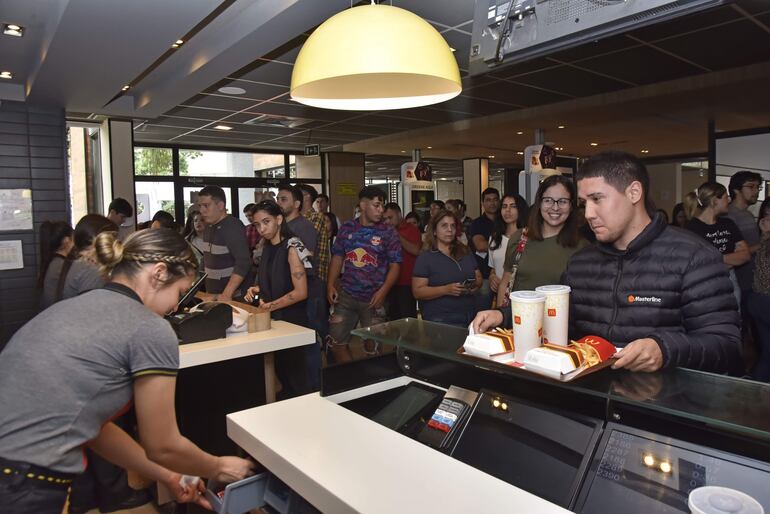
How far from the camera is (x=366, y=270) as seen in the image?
4.02 meters

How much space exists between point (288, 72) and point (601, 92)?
4.00 m

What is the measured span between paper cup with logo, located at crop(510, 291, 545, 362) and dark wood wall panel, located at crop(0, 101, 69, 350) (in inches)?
246

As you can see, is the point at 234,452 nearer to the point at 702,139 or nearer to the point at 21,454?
the point at 21,454

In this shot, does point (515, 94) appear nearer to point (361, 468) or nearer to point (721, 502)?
point (361, 468)

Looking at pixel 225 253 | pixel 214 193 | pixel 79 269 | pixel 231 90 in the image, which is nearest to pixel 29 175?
pixel 231 90

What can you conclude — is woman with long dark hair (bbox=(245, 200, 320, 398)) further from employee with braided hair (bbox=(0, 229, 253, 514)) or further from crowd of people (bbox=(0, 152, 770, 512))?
employee with braided hair (bbox=(0, 229, 253, 514))

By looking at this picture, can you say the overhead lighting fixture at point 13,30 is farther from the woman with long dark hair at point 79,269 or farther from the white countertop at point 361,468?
the white countertop at point 361,468

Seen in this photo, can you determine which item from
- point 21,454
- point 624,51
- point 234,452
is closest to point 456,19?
point 624,51

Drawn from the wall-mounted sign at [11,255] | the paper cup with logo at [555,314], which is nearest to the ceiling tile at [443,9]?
the paper cup with logo at [555,314]

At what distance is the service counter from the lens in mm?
987

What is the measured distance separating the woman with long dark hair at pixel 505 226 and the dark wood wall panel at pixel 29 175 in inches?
198

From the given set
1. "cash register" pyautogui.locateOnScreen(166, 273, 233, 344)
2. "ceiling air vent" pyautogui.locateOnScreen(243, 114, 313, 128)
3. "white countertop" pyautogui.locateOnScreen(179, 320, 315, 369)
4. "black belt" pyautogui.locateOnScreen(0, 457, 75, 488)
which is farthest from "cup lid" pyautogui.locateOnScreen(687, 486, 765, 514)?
"ceiling air vent" pyautogui.locateOnScreen(243, 114, 313, 128)

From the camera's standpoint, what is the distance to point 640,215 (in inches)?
67.1

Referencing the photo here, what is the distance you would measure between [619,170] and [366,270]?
253 centimetres
